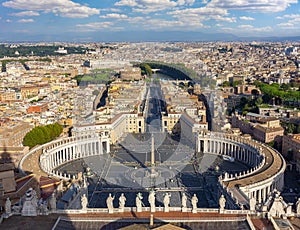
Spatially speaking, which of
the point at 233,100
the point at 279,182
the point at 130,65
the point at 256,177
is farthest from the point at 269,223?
the point at 130,65

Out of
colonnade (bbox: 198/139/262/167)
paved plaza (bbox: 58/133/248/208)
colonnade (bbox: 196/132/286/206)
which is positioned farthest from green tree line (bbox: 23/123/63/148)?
colonnade (bbox: 198/139/262/167)

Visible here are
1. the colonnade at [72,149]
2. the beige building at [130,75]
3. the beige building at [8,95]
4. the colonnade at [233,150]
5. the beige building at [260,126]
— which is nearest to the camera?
the colonnade at [233,150]

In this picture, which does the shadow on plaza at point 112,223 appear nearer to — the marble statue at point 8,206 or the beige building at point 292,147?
the marble statue at point 8,206

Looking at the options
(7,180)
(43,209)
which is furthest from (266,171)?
(7,180)

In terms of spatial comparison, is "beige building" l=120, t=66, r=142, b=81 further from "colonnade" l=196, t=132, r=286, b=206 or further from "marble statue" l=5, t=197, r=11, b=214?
"marble statue" l=5, t=197, r=11, b=214

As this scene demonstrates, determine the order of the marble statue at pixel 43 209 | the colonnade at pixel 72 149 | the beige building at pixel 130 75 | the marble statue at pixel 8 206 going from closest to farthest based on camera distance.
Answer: the marble statue at pixel 8 206 < the marble statue at pixel 43 209 < the colonnade at pixel 72 149 < the beige building at pixel 130 75

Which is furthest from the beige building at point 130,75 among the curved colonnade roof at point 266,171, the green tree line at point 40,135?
the curved colonnade roof at point 266,171

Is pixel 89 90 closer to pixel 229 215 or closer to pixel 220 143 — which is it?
pixel 220 143

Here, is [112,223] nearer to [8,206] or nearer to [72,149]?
[8,206]

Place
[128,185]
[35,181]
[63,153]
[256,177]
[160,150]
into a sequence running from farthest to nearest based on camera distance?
[160,150]
[63,153]
[128,185]
[256,177]
[35,181]
